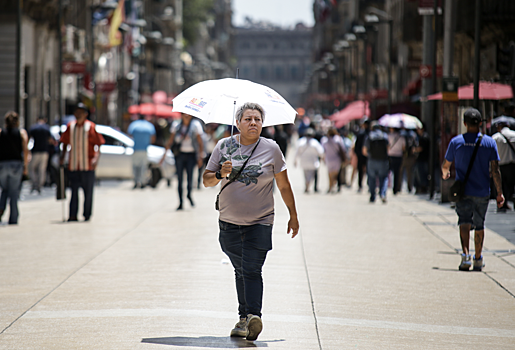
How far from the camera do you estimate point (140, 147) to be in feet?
77.5

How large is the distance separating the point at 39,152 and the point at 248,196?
16.4 meters

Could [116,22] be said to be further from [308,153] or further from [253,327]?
[253,327]

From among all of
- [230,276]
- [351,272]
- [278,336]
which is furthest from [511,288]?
[278,336]

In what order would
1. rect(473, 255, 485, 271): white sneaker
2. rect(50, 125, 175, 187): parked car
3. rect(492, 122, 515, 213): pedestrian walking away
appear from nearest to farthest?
rect(473, 255, 485, 271): white sneaker
rect(492, 122, 515, 213): pedestrian walking away
rect(50, 125, 175, 187): parked car

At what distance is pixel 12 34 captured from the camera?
106 feet

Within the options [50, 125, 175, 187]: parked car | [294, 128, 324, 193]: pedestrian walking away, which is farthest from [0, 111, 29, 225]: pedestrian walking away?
[294, 128, 324, 193]: pedestrian walking away

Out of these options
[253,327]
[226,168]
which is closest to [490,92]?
[226,168]

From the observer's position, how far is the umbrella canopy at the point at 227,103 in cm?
712

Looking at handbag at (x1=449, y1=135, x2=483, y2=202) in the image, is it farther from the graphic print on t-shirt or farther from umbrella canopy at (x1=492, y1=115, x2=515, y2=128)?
umbrella canopy at (x1=492, y1=115, x2=515, y2=128)

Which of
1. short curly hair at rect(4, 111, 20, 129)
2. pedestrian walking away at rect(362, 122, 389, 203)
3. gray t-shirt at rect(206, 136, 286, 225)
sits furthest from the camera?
pedestrian walking away at rect(362, 122, 389, 203)

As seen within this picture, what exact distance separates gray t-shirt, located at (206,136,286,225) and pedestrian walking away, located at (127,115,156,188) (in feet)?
55.6

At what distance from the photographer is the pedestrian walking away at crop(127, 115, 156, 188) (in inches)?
928

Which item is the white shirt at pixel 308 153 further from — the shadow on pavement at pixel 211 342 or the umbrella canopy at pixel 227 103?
the shadow on pavement at pixel 211 342

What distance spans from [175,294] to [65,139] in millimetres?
7088
